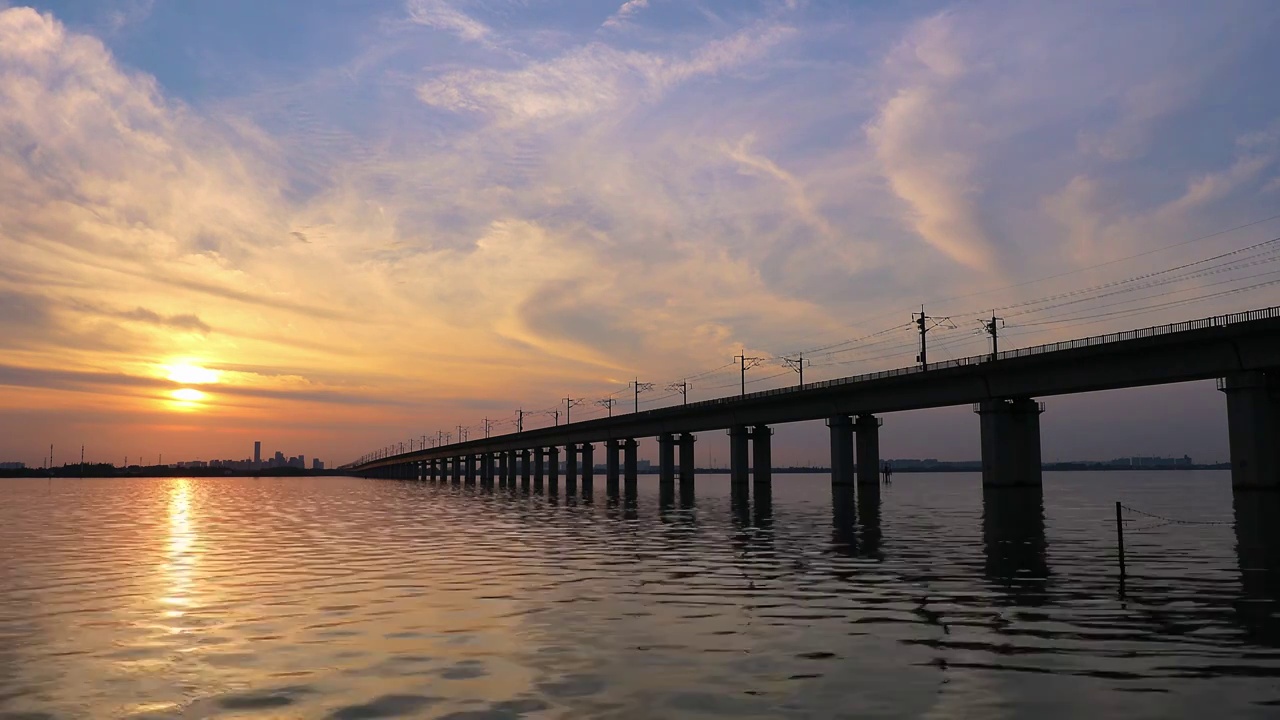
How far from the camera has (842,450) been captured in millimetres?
109500

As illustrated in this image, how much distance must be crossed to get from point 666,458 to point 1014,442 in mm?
68013

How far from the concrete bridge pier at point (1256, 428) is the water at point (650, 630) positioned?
34447 mm

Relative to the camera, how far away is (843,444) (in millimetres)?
109688

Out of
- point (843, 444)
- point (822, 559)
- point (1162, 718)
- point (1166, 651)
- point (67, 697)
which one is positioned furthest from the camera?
point (843, 444)

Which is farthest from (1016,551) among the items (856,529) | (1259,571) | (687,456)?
(687,456)

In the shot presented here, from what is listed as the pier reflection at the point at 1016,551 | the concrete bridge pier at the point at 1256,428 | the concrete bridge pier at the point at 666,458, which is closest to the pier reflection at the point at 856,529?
the pier reflection at the point at 1016,551

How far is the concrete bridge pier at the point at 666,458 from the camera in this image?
473ft

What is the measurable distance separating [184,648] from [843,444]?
98.7 m

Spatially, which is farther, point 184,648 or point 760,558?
point 760,558

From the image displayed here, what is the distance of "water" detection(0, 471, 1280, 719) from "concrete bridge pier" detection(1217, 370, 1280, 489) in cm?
3445

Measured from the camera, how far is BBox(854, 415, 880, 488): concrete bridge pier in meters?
111

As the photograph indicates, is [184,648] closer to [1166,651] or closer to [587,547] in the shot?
[1166,651]

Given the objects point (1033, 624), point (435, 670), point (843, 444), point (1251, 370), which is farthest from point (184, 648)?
point (843, 444)

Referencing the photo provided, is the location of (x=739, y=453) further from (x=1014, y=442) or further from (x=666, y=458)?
A: (x=1014, y=442)
